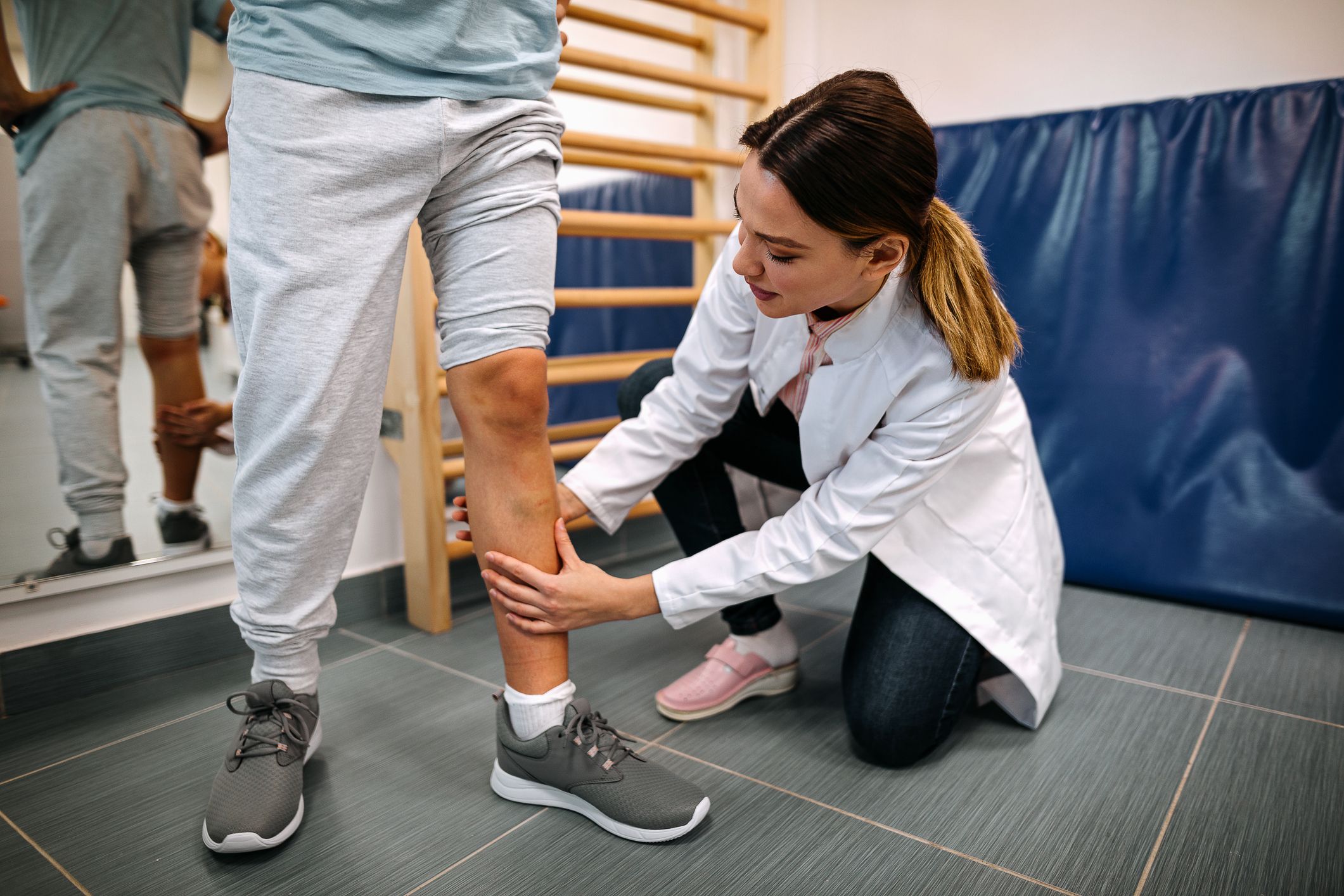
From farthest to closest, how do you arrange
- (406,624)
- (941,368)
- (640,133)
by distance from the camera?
1. (640,133)
2. (406,624)
3. (941,368)

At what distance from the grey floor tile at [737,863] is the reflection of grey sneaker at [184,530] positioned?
73 cm

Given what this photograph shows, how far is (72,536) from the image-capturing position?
1.23 meters

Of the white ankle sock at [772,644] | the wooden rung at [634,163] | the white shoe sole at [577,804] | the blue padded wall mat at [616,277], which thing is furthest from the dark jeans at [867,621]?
the blue padded wall mat at [616,277]

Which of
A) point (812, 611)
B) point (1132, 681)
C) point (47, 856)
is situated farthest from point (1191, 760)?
point (47, 856)

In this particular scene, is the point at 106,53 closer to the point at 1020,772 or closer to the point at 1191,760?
the point at 1020,772

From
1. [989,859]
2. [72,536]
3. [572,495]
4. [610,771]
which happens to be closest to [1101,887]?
[989,859]

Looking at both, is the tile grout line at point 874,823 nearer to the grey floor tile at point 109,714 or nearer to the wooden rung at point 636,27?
the grey floor tile at point 109,714

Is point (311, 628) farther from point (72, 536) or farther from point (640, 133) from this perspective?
point (640, 133)

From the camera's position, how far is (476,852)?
2.89 feet

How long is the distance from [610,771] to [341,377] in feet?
1.54

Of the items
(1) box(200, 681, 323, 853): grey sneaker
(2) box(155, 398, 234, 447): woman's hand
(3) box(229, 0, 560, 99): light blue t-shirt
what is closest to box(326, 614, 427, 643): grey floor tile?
(2) box(155, 398, 234, 447): woman's hand

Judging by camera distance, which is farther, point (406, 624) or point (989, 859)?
point (406, 624)

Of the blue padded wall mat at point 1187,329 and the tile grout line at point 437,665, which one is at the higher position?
the blue padded wall mat at point 1187,329

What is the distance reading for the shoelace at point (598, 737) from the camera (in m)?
0.92
